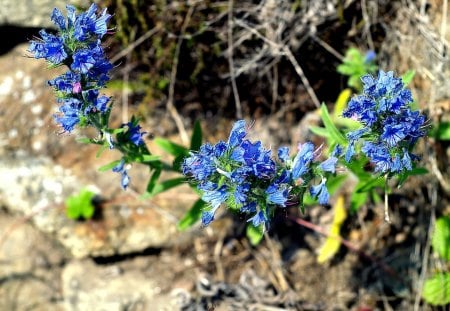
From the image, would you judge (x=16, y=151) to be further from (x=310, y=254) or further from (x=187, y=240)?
(x=310, y=254)

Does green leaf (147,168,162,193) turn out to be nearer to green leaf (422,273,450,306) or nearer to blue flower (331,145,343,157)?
blue flower (331,145,343,157)

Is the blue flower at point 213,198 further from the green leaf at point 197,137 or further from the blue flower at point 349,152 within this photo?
the green leaf at point 197,137

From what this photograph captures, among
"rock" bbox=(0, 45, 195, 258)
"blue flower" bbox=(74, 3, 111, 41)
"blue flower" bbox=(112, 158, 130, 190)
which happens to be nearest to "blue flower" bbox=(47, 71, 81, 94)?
"blue flower" bbox=(74, 3, 111, 41)

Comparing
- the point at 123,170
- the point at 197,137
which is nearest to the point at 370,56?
the point at 197,137

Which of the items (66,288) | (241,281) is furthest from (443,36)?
(66,288)

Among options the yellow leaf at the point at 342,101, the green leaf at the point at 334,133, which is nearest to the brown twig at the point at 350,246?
the yellow leaf at the point at 342,101
